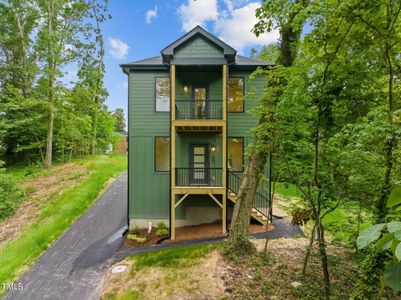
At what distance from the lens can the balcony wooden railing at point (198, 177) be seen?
9.01m

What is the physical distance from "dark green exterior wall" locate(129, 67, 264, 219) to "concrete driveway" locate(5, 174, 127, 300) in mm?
1469

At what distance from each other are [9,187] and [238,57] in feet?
42.9

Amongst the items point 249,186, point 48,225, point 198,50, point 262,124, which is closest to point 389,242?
point 262,124

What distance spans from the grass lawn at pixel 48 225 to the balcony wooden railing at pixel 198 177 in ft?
16.9

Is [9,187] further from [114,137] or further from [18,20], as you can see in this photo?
[114,137]

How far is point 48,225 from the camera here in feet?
28.8

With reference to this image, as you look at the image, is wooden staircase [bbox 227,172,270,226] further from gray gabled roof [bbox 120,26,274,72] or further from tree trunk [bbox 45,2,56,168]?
tree trunk [bbox 45,2,56,168]

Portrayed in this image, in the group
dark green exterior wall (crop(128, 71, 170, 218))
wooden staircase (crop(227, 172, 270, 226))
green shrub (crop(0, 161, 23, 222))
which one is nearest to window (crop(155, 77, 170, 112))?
dark green exterior wall (crop(128, 71, 170, 218))

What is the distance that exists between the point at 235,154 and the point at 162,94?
405cm

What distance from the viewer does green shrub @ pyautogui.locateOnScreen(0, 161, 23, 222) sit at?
1008cm

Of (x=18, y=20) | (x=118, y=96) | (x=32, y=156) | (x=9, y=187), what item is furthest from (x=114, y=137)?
(x=9, y=187)

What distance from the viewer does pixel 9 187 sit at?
11.1 m

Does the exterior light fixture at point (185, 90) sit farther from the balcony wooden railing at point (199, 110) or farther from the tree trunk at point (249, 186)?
Answer: the tree trunk at point (249, 186)

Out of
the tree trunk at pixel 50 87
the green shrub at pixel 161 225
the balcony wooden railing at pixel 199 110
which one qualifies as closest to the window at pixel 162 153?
the balcony wooden railing at pixel 199 110
